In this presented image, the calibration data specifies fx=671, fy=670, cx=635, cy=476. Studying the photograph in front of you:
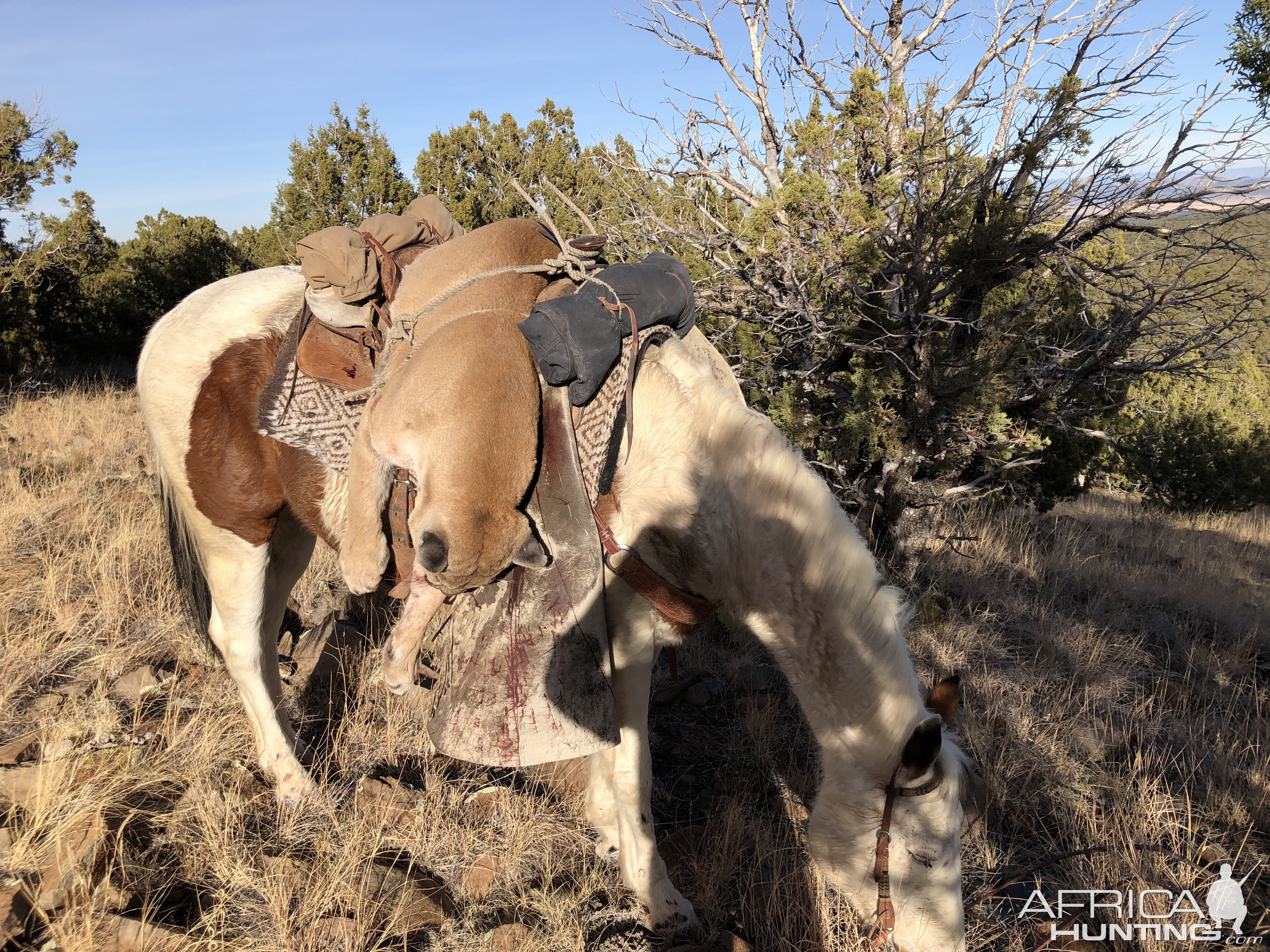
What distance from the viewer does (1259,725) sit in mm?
3123

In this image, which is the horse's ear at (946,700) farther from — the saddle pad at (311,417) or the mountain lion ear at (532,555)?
the saddle pad at (311,417)

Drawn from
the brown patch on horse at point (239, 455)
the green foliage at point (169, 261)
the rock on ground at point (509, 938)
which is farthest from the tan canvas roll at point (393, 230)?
the green foliage at point (169, 261)

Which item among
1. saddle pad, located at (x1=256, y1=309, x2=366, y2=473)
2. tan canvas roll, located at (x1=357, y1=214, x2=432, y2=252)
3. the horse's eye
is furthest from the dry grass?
tan canvas roll, located at (x1=357, y1=214, x2=432, y2=252)

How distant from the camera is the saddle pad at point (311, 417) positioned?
2434mm

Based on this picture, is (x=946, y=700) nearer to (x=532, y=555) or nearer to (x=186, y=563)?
(x=532, y=555)

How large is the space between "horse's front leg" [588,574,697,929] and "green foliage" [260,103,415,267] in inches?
297

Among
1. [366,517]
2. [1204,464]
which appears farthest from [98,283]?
[1204,464]

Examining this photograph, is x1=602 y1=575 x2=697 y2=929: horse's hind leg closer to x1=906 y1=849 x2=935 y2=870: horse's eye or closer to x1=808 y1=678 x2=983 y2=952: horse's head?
x1=808 y1=678 x2=983 y2=952: horse's head

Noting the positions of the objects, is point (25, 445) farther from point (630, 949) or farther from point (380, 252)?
point (630, 949)

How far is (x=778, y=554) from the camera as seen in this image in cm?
187

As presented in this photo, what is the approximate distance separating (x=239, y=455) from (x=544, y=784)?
182 cm

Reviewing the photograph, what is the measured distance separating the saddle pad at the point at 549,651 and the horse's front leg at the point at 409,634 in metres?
0.20

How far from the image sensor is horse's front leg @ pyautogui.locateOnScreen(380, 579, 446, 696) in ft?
6.90

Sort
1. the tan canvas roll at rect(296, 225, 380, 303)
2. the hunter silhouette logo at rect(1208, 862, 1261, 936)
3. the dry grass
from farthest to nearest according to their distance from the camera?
the tan canvas roll at rect(296, 225, 380, 303)
the hunter silhouette logo at rect(1208, 862, 1261, 936)
the dry grass
